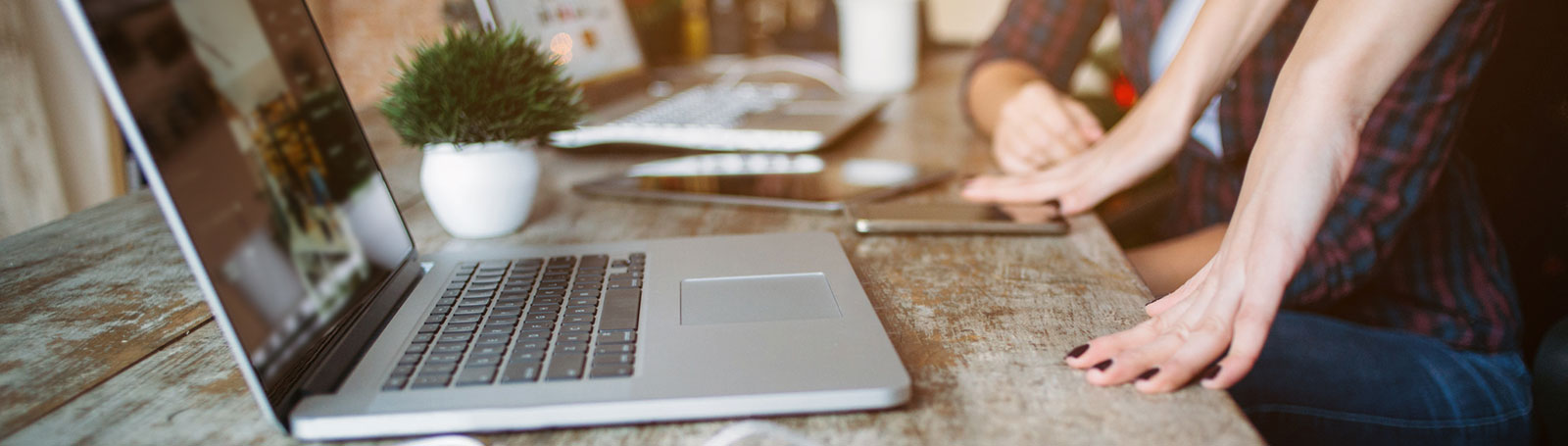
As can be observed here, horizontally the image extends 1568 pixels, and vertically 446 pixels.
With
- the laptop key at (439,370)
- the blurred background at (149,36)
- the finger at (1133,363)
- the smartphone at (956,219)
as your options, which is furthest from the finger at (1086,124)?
the laptop key at (439,370)

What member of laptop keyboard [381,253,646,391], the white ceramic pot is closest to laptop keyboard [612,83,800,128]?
the white ceramic pot

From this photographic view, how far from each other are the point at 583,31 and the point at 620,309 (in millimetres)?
861

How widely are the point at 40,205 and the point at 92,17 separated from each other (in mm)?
1188

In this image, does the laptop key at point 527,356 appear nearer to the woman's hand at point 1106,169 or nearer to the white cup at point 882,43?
the woman's hand at point 1106,169

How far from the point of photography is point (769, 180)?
0.92m

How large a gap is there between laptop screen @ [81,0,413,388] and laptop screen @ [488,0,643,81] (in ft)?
1.68

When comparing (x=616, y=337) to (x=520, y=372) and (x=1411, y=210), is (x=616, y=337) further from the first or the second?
(x=1411, y=210)

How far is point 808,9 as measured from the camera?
2566 millimetres

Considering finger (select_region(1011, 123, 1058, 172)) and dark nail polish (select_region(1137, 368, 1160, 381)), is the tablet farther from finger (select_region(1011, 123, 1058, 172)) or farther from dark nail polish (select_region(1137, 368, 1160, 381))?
dark nail polish (select_region(1137, 368, 1160, 381))

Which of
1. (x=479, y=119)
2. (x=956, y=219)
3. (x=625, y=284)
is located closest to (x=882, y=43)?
(x=956, y=219)

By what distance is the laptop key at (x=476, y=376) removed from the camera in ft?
1.40

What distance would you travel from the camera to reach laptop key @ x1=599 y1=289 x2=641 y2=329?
1.64ft

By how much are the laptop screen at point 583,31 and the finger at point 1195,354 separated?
793 millimetres

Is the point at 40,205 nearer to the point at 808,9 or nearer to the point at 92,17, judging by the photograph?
the point at 92,17
